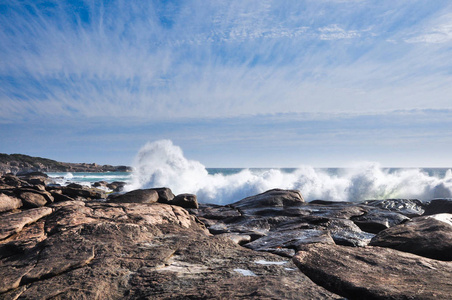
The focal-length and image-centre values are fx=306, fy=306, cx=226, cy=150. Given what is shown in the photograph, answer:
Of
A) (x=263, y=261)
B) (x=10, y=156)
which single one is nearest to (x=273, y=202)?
(x=263, y=261)

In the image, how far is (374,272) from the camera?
11.9 feet

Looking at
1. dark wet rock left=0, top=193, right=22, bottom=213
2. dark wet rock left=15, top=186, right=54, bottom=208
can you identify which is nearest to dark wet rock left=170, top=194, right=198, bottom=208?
dark wet rock left=15, top=186, right=54, bottom=208

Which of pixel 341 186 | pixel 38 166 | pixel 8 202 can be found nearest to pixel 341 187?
pixel 341 186

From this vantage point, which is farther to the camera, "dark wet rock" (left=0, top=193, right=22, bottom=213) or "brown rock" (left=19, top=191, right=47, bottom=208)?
"brown rock" (left=19, top=191, right=47, bottom=208)

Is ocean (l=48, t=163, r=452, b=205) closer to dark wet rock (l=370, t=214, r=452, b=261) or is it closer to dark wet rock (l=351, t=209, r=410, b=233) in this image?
dark wet rock (l=351, t=209, r=410, b=233)

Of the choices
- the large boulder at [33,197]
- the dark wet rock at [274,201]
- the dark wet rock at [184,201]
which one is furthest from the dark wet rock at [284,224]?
the large boulder at [33,197]

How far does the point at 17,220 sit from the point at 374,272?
5.36 meters

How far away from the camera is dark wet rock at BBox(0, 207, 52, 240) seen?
182 inches

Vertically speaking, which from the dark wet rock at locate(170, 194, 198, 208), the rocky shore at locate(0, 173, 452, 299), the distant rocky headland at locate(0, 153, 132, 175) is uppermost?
the distant rocky headland at locate(0, 153, 132, 175)

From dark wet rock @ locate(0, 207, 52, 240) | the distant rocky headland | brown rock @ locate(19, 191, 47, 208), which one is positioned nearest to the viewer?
dark wet rock @ locate(0, 207, 52, 240)

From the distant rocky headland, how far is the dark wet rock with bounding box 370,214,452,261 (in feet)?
245

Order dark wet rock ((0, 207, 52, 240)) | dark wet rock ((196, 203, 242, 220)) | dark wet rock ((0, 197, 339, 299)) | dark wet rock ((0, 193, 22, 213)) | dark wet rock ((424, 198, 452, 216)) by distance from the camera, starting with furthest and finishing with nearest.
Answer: dark wet rock ((424, 198, 452, 216))
dark wet rock ((196, 203, 242, 220))
dark wet rock ((0, 193, 22, 213))
dark wet rock ((0, 207, 52, 240))
dark wet rock ((0, 197, 339, 299))

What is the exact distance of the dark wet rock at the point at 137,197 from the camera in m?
10.3

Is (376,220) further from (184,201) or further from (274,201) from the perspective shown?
(184,201)
